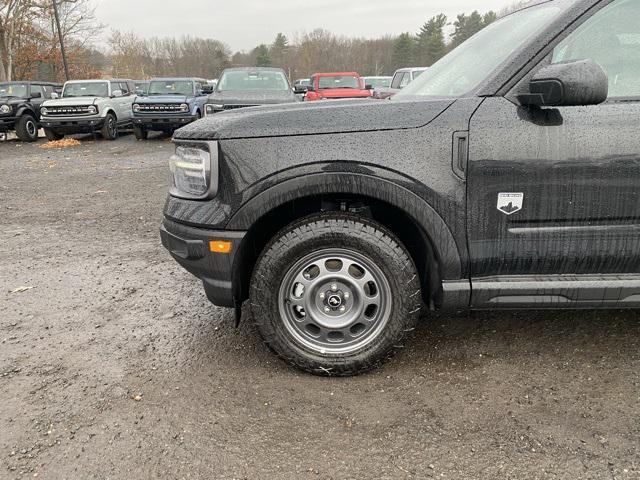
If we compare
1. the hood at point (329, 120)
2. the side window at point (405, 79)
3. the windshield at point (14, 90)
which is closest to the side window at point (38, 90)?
the windshield at point (14, 90)

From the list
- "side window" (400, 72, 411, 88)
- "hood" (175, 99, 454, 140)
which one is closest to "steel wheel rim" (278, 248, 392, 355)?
"hood" (175, 99, 454, 140)

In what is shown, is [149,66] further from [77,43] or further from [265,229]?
[265,229]

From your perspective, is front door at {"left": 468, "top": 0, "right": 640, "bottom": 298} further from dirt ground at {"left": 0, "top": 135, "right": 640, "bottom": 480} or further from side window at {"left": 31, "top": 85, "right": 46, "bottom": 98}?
side window at {"left": 31, "top": 85, "right": 46, "bottom": 98}

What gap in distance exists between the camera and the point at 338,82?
15.6 meters

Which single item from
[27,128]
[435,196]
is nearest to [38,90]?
[27,128]

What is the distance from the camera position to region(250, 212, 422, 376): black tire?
7.87ft

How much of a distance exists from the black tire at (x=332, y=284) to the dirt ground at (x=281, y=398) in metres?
0.13

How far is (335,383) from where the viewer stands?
2512 millimetres

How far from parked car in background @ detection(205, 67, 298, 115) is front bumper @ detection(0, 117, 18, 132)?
741 centimetres

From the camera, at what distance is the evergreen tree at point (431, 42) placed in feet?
218

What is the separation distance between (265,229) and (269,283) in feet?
1.14

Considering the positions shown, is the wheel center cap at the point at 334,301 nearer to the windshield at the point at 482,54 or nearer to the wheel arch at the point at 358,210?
the wheel arch at the point at 358,210

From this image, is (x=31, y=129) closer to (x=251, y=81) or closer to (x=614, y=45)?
(x=251, y=81)

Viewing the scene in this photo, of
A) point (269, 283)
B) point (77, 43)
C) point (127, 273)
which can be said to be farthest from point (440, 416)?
point (77, 43)
